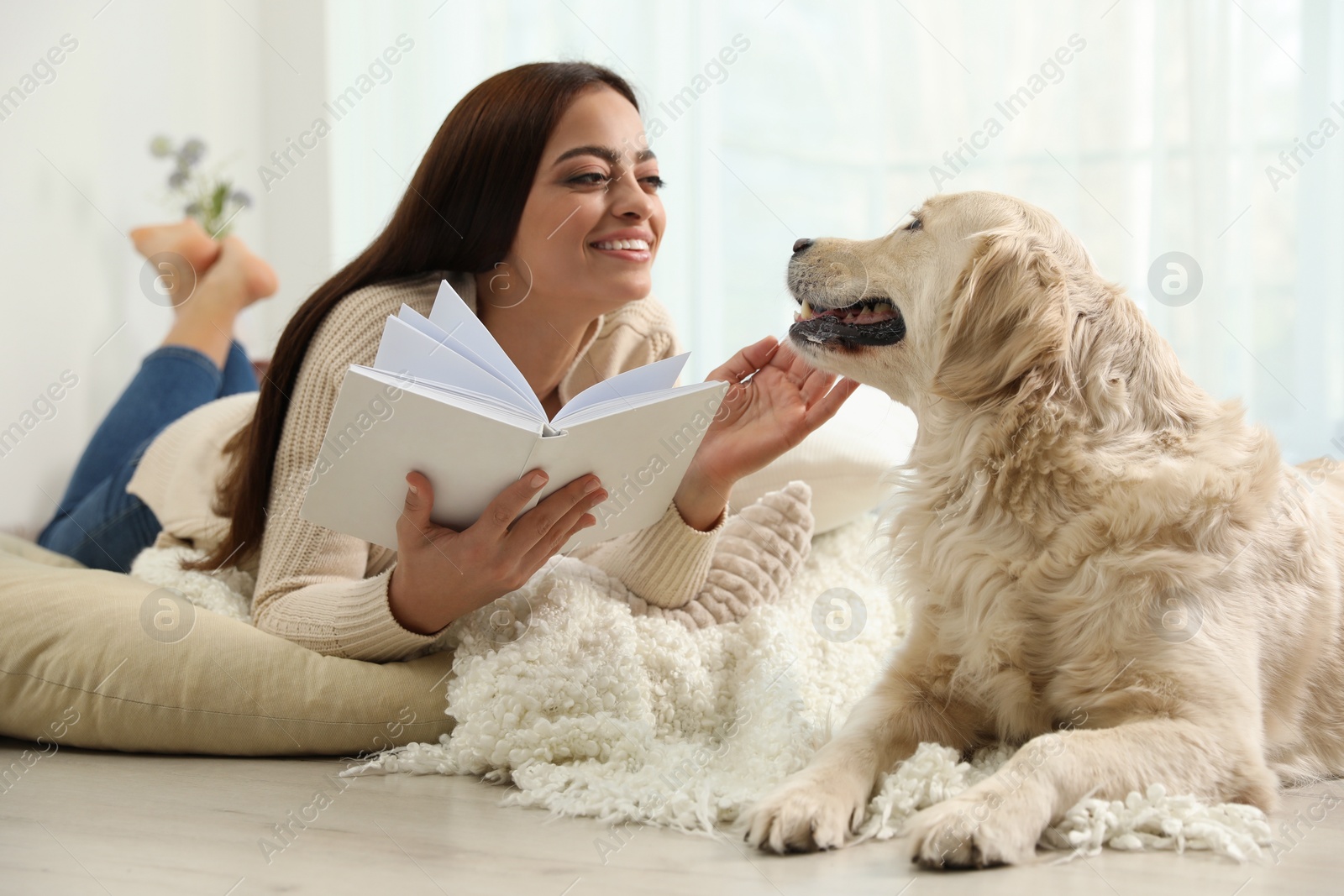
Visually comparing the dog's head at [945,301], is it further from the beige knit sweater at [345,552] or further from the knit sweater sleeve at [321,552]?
the knit sweater sleeve at [321,552]

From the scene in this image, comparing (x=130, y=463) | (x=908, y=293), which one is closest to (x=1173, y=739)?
(x=908, y=293)

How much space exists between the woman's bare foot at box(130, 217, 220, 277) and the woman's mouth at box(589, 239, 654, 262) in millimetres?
1695

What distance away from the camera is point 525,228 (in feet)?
5.82

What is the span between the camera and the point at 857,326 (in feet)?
4.81

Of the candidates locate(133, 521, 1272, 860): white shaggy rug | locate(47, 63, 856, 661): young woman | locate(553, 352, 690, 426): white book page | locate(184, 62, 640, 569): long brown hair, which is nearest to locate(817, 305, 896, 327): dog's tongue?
locate(47, 63, 856, 661): young woman

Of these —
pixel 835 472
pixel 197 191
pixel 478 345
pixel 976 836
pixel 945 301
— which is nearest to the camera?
pixel 976 836

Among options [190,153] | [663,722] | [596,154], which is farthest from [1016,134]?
[190,153]

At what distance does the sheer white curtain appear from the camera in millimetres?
2947

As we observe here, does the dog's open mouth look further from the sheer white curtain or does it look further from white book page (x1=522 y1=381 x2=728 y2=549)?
the sheer white curtain

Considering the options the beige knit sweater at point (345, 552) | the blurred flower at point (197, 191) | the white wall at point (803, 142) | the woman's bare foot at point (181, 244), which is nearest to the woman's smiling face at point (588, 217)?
the beige knit sweater at point (345, 552)

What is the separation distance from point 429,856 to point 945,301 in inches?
36.0

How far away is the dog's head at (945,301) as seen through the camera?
4.12 feet

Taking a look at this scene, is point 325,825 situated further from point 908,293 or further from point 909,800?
point 908,293

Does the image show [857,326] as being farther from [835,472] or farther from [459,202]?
[459,202]
